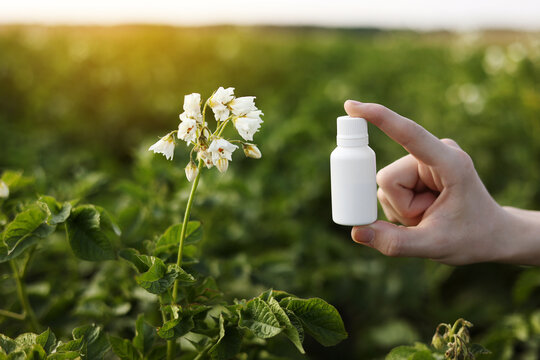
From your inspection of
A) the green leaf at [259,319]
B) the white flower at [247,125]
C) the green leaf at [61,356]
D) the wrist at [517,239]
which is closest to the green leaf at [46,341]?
the green leaf at [61,356]

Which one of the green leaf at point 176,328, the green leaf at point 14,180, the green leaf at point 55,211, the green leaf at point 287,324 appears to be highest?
the green leaf at point 14,180

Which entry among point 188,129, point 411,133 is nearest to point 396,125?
point 411,133

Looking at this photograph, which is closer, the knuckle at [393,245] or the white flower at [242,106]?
the white flower at [242,106]

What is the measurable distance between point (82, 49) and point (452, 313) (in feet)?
21.0

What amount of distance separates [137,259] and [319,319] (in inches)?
19.4

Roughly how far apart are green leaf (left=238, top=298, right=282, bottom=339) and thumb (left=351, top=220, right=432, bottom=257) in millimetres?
329

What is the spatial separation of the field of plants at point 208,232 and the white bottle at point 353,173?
0.88 ft

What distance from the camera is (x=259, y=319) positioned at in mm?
1180

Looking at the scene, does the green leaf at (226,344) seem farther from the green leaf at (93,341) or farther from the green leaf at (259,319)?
the green leaf at (93,341)

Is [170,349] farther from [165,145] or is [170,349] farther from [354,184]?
[354,184]

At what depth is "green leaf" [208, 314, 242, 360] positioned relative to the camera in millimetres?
1223

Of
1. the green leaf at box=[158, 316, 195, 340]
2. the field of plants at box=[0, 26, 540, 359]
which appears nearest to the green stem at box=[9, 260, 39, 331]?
the field of plants at box=[0, 26, 540, 359]

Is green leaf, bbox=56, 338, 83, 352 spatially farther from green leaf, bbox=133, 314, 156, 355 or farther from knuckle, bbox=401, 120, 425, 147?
knuckle, bbox=401, 120, 425, 147

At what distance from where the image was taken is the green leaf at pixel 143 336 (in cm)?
137
